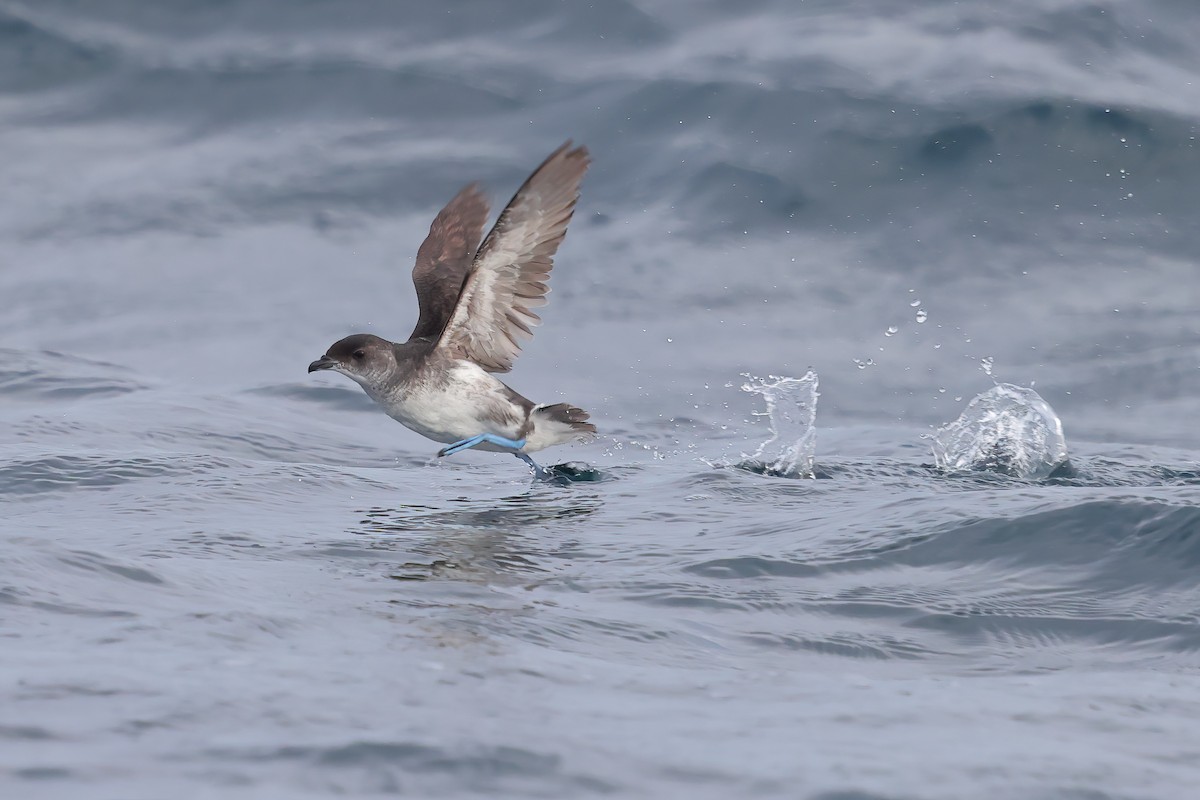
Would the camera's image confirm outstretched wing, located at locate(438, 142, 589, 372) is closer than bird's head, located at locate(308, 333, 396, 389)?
Yes

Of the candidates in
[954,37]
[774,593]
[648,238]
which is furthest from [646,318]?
[774,593]

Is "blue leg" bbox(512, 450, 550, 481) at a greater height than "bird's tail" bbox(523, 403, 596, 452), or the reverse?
"bird's tail" bbox(523, 403, 596, 452)

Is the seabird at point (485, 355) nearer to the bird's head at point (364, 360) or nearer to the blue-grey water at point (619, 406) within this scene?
the bird's head at point (364, 360)

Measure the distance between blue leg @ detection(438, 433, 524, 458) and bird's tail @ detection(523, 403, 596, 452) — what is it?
4.4 inches

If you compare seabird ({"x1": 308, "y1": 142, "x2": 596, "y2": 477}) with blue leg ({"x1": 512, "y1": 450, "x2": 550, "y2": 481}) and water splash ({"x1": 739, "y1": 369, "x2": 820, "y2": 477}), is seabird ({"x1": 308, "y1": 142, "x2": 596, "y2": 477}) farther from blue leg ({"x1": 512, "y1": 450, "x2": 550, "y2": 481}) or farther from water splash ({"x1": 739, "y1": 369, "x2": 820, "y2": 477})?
water splash ({"x1": 739, "y1": 369, "x2": 820, "y2": 477})

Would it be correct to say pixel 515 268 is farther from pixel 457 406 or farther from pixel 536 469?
pixel 536 469

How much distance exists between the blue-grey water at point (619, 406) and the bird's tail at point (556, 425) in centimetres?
28

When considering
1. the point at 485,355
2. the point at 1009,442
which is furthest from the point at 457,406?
the point at 1009,442

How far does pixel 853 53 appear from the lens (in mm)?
13492

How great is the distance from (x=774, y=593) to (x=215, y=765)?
8.52 feet

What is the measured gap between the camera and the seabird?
7.36m

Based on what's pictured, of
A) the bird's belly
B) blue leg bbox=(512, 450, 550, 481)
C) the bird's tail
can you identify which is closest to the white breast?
the bird's belly

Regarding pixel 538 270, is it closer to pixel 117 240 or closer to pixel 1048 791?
pixel 1048 791

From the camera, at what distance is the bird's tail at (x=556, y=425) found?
7.99 metres
